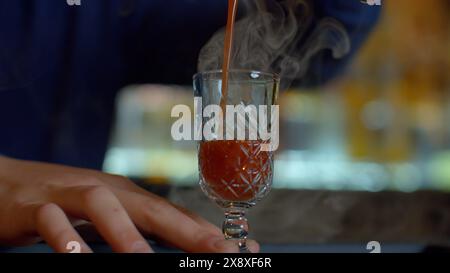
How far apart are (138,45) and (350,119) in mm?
873

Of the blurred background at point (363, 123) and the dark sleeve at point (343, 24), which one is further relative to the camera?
the dark sleeve at point (343, 24)

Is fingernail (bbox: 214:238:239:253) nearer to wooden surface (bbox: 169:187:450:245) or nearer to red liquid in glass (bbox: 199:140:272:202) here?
red liquid in glass (bbox: 199:140:272:202)

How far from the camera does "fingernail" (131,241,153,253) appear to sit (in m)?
0.95

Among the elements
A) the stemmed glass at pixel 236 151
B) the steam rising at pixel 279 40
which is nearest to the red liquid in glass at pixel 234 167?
the stemmed glass at pixel 236 151

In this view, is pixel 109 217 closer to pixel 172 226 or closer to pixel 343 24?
pixel 172 226

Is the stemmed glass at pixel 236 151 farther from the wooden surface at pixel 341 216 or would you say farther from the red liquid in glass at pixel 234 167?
the wooden surface at pixel 341 216

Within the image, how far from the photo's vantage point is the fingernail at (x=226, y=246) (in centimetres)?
94

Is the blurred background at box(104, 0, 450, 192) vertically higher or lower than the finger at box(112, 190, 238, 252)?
higher

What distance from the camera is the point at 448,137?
2.41m

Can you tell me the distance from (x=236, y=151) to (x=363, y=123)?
4.48 feet

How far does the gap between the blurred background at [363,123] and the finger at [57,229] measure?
37.4 inches

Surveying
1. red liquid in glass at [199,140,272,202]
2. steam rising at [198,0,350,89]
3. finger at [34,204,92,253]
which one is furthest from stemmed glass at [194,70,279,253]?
steam rising at [198,0,350,89]

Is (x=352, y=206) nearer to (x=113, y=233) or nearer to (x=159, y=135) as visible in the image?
(x=159, y=135)
